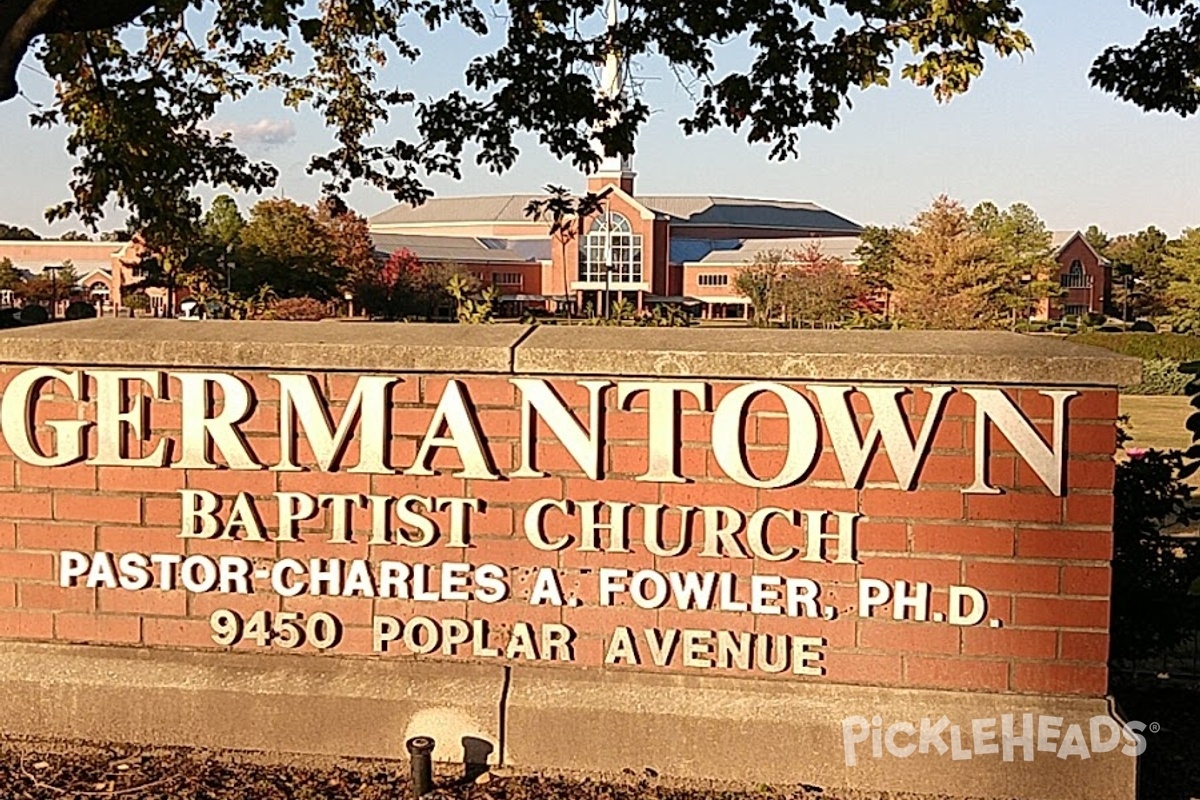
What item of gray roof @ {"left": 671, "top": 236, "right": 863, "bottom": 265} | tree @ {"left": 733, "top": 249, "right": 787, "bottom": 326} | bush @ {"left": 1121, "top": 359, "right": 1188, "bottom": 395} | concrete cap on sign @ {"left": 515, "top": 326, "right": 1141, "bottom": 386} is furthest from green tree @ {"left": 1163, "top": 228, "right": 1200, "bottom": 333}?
concrete cap on sign @ {"left": 515, "top": 326, "right": 1141, "bottom": 386}

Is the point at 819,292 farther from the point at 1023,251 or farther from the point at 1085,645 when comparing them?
the point at 1085,645

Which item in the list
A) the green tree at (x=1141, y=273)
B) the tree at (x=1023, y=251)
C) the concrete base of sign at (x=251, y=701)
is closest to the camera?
the concrete base of sign at (x=251, y=701)

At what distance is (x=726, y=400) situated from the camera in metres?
4.18

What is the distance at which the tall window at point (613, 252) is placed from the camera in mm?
101188

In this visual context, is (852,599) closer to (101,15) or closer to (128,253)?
(101,15)

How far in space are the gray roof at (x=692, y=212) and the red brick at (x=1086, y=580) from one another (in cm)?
12782

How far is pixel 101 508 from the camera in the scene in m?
4.51

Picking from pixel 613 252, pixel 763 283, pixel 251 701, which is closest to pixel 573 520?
pixel 251 701

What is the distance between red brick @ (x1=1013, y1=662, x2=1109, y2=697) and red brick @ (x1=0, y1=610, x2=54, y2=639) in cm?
315

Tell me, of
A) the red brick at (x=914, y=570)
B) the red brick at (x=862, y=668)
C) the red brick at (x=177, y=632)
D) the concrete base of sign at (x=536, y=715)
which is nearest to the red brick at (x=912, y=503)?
the red brick at (x=914, y=570)

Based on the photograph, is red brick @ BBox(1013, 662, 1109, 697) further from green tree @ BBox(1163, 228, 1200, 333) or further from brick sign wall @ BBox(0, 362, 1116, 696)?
green tree @ BBox(1163, 228, 1200, 333)

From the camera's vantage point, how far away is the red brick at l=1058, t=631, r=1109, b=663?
411 cm

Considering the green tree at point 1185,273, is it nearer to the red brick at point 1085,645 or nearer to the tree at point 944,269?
the tree at point 944,269

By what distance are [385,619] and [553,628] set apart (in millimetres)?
557
